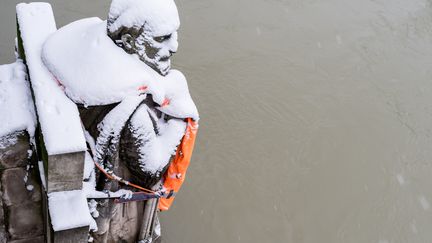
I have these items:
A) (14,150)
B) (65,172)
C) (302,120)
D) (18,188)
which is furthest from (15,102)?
(302,120)

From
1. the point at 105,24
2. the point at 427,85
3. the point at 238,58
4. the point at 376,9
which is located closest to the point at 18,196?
the point at 105,24

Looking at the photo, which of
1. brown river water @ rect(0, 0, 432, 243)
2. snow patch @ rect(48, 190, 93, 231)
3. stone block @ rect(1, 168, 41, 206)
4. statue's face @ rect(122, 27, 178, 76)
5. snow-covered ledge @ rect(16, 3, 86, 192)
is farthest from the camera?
brown river water @ rect(0, 0, 432, 243)

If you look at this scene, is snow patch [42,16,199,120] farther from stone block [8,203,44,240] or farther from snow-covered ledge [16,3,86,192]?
stone block [8,203,44,240]

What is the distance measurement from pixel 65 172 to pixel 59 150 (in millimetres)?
147

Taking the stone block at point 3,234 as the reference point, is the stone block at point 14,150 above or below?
above

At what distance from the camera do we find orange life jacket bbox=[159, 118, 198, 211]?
3.08 m

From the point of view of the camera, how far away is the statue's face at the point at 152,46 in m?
2.77

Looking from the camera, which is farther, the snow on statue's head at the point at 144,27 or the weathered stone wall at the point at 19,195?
the weathered stone wall at the point at 19,195

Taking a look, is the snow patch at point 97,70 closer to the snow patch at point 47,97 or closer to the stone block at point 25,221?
the snow patch at point 47,97

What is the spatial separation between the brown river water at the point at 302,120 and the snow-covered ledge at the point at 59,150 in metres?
2.73

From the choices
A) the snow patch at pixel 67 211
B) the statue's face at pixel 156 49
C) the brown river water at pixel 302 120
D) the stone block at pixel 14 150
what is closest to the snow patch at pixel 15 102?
the stone block at pixel 14 150

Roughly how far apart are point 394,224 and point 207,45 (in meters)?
3.52

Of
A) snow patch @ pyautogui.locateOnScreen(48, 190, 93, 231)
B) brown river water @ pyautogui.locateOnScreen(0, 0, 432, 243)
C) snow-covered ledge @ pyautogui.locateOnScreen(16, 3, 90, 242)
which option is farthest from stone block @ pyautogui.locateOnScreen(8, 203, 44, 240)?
brown river water @ pyautogui.locateOnScreen(0, 0, 432, 243)

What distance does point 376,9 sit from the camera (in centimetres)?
951
